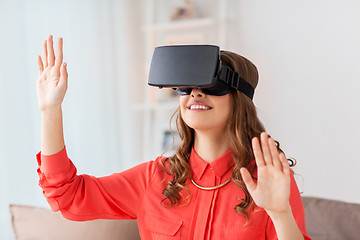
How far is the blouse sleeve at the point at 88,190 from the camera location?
1.38m

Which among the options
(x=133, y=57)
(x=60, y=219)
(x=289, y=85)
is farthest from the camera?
(x=133, y=57)

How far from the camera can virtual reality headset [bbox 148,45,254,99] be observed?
132cm

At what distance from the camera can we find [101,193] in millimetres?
1540

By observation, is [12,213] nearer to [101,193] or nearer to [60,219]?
[60,219]

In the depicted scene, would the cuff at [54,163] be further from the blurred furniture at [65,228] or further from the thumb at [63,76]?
the blurred furniture at [65,228]

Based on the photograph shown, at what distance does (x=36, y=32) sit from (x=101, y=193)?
4.86 feet

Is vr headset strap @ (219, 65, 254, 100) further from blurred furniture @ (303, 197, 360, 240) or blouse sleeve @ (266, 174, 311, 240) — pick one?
blurred furniture @ (303, 197, 360, 240)

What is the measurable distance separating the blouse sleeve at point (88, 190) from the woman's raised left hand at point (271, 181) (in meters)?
0.51

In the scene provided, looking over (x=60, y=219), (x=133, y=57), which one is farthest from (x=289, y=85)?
(x=60, y=219)

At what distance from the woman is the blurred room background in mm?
1065

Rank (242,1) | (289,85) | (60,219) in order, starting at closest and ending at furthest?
(60,219)
(289,85)
(242,1)

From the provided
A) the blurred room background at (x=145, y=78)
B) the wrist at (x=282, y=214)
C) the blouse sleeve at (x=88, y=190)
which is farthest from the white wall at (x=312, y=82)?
the wrist at (x=282, y=214)

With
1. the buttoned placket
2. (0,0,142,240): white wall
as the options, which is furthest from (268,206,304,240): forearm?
(0,0,142,240): white wall

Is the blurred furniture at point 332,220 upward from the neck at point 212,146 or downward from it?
downward
